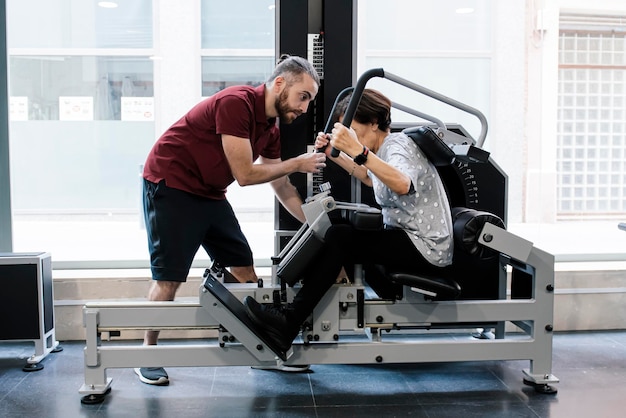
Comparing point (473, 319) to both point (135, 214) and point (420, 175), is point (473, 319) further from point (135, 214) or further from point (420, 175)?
point (135, 214)

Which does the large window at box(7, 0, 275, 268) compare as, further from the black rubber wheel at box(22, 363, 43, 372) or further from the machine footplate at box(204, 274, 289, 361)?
the machine footplate at box(204, 274, 289, 361)

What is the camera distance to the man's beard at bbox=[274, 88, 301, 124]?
2.91 m

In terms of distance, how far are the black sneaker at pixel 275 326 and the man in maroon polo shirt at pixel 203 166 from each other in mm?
510

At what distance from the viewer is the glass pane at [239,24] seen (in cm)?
429

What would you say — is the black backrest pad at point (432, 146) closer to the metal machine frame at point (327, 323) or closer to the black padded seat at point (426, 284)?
the metal machine frame at point (327, 323)

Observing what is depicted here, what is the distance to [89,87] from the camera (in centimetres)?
420

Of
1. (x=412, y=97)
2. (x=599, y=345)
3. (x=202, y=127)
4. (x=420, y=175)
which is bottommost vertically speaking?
(x=599, y=345)

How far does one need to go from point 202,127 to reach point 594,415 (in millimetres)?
2217

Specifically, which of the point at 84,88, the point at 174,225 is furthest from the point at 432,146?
the point at 84,88

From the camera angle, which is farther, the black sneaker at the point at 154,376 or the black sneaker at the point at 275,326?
the black sneaker at the point at 154,376

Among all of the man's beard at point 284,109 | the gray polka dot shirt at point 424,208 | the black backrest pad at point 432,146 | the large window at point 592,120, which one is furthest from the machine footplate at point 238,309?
the large window at point 592,120

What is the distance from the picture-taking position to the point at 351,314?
278cm

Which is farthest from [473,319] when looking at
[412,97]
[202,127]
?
[412,97]

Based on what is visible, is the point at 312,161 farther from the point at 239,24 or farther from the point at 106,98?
the point at 106,98
